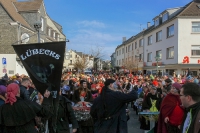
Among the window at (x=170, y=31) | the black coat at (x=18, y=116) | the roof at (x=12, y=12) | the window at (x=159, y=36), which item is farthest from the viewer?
the window at (x=159, y=36)

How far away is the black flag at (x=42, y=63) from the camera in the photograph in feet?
12.7

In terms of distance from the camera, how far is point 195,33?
2709cm

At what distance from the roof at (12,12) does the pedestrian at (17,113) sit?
25819 millimetres

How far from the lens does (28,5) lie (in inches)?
1261

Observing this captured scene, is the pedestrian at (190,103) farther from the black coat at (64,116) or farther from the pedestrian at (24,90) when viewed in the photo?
the pedestrian at (24,90)

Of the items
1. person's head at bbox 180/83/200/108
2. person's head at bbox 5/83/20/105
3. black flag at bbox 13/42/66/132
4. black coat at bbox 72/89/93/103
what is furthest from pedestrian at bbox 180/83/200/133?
black coat at bbox 72/89/93/103

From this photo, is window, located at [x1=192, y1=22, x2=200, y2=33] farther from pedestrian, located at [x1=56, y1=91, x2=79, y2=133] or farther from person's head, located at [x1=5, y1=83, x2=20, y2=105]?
person's head, located at [x1=5, y1=83, x2=20, y2=105]

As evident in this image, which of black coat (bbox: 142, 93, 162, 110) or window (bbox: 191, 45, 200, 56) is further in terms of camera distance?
window (bbox: 191, 45, 200, 56)

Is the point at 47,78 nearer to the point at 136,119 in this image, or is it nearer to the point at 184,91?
the point at 184,91

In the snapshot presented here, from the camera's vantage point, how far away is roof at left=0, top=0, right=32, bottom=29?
2734cm

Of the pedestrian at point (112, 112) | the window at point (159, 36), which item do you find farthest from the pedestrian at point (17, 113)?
the window at point (159, 36)

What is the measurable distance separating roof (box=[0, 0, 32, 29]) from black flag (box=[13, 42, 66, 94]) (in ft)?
83.8

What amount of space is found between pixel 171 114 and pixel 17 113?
11.0 feet

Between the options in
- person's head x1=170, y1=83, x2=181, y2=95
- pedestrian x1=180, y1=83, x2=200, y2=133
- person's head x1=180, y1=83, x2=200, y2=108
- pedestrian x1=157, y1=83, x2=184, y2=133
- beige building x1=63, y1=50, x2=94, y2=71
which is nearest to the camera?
pedestrian x1=180, y1=83, x2=200, y2=133
